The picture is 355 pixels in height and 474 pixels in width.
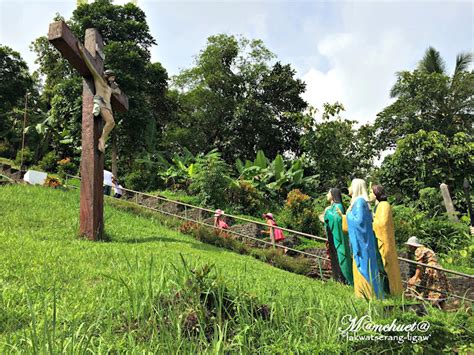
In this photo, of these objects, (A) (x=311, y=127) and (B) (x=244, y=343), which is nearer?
(B) (x=244, y=343)

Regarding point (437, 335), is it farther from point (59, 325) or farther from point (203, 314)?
point (59, 325)

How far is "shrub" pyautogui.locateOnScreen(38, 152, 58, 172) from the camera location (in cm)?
2414

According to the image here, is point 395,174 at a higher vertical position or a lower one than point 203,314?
higher

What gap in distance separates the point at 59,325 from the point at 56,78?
28.6 meters

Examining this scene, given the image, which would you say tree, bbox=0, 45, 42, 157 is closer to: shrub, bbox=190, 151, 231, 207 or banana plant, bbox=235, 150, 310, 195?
banana plant, bbox=235, 150, 310, 195

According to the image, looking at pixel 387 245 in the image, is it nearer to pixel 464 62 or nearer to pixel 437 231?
pixel 437 231

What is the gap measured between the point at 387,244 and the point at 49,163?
22.2 m

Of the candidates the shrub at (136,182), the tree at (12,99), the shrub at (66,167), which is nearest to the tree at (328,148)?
the shrub at (136,182)

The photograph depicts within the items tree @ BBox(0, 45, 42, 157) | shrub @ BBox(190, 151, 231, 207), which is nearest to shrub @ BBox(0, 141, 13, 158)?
tree @ BBox(0, 45, 42, 157)

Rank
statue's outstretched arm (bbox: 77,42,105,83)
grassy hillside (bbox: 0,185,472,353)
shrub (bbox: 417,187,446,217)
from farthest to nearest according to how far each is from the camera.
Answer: shrub (bbox: 417,187,446,217) → statue's outstretched arm (bbox: 77,42,105,83) → grassy hillside (bbox: 0,185,472,353)

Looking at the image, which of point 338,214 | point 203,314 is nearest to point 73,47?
point 338,214

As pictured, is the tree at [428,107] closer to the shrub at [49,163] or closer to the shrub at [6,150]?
the shrub at [49,163]

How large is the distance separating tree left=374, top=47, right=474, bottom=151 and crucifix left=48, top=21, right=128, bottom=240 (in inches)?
782

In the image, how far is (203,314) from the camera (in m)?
2.81
